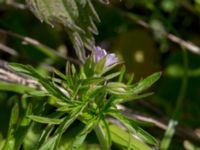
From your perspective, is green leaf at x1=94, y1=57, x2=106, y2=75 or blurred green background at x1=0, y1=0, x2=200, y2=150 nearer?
green leaf at x1=94, y1=57, x2=106, y2=75

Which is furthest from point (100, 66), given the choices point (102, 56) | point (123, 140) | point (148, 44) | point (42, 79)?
point (148, 44)

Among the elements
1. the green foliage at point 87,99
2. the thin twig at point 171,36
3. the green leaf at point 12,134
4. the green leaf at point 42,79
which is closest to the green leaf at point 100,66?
the green foliage at point 87,99

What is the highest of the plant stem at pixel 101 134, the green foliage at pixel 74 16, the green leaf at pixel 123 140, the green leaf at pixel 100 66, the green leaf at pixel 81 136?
the green foliage at pixel 74 16

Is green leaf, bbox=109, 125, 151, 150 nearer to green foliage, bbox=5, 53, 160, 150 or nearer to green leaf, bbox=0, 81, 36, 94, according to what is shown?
green foliage, bbox=5, 53, 160, 150

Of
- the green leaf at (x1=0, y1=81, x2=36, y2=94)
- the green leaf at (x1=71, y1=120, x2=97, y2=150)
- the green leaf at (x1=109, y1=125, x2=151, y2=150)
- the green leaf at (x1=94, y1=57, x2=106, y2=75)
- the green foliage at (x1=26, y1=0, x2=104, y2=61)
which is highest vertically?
the green foliage at (x1=26, y1=0, x2=104, y2=61)

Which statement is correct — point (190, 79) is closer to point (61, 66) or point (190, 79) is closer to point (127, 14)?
point (127, 14)

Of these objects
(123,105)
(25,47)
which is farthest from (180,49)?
(25,47)

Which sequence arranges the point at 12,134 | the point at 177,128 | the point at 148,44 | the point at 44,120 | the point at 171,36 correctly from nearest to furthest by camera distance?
the point at 44,120
the point at 12,134
the point at 177,128
the point at 171,36
the point at 148,44

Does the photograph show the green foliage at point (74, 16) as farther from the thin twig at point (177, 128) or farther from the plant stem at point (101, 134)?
the thin twig at point (177, 128)

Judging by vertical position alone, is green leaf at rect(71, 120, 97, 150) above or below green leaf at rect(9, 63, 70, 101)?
below

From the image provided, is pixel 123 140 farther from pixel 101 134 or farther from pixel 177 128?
pixel 177 128

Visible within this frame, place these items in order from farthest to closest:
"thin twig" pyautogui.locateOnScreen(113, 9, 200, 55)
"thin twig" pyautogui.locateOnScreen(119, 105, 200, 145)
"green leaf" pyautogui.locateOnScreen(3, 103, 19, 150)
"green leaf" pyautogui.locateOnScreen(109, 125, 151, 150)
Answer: "thin twig" pyautogui.locateOnScreen(113, 9, 200, 55) → "thin twig" pyautogui.locateOnScreen(119, 105, 200, 145) → "green leaf" pyautogui.locateOnScreen(109, 125, 151, 150) → "green leaf" pyautogui.locateOnScreen(3, 103, 19, 150)

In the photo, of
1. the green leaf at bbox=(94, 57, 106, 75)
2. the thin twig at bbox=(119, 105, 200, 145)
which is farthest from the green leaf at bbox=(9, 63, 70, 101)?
the thin twig at bbox=(119, 105, 200, 145)

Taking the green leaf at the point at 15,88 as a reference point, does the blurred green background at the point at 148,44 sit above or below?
below
